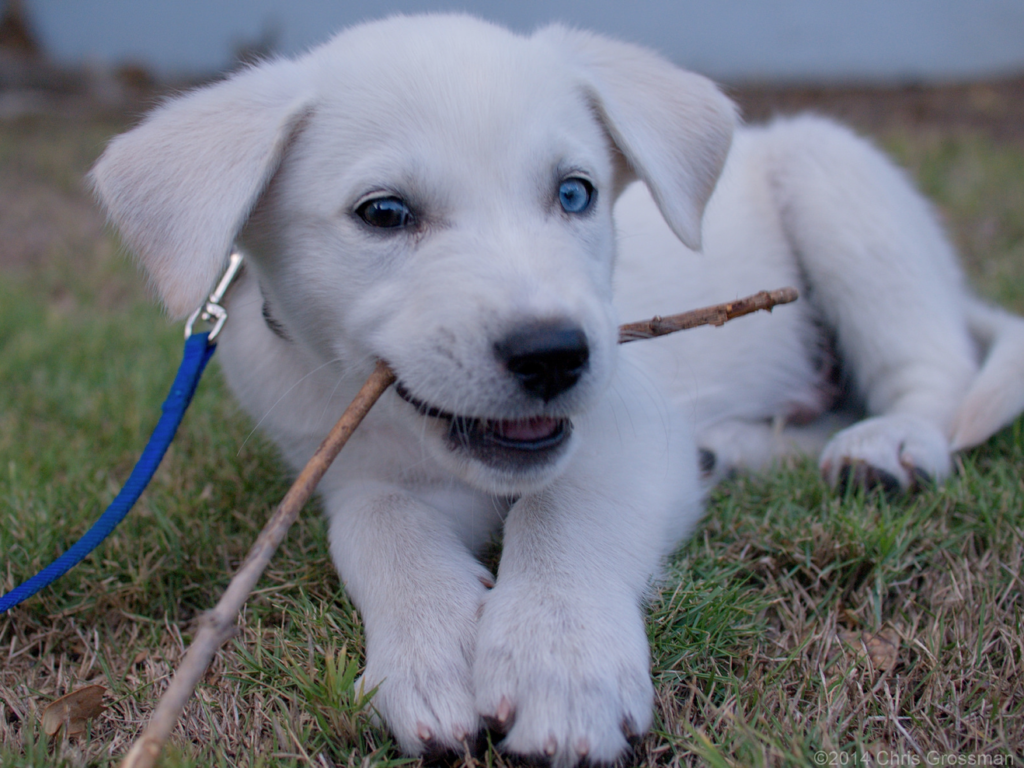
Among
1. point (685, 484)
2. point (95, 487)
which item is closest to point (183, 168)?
point (95, 487)

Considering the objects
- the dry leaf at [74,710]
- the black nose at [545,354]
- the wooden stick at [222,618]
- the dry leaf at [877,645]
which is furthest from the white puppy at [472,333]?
the dry leaf at [74,710]

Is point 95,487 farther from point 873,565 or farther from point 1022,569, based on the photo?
point 1022,569

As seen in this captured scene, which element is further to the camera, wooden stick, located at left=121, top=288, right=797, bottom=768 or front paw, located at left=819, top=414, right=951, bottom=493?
front paw, located at left=819, top=414, right=951, bottom=493

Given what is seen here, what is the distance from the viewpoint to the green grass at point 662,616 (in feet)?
5.09

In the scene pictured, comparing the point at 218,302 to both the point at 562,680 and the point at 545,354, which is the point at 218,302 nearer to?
the point at 545,354

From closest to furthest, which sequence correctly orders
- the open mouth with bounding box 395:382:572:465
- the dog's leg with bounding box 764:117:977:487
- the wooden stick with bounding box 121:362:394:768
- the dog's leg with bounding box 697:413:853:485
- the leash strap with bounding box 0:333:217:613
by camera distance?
the wooden stick with bounding box 121:362:394:768, the open mouth with bounding box 395:382:572:465, the leash strap with bounding box 0:333:217:613, the dog's leg with bounding box 697:413:853:485, the dog's leg with bounding box 764:117:977:487

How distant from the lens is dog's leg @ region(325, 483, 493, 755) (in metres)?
1.51

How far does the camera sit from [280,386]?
2.29 meters

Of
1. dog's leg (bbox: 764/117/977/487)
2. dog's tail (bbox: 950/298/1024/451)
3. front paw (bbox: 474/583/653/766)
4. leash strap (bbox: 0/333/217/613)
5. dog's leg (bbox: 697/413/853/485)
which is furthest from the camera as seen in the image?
dog's leg (bbox: 764/117/977/487)

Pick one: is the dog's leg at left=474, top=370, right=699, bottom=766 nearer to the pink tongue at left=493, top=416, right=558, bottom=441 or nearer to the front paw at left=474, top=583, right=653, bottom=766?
the front paw at left=474, top=583, right=653, bottom=766

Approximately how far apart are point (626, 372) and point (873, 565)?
78cm

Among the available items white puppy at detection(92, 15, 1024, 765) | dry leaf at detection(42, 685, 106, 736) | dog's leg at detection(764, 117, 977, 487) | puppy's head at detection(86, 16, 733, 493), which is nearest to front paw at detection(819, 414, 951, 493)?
white puppy at detection(92, 15, 1024, 765)

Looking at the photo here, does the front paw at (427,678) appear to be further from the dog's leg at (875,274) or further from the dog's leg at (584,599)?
the dog's leg at (875,274)

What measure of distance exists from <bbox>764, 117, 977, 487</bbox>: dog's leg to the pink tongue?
1372 mm
